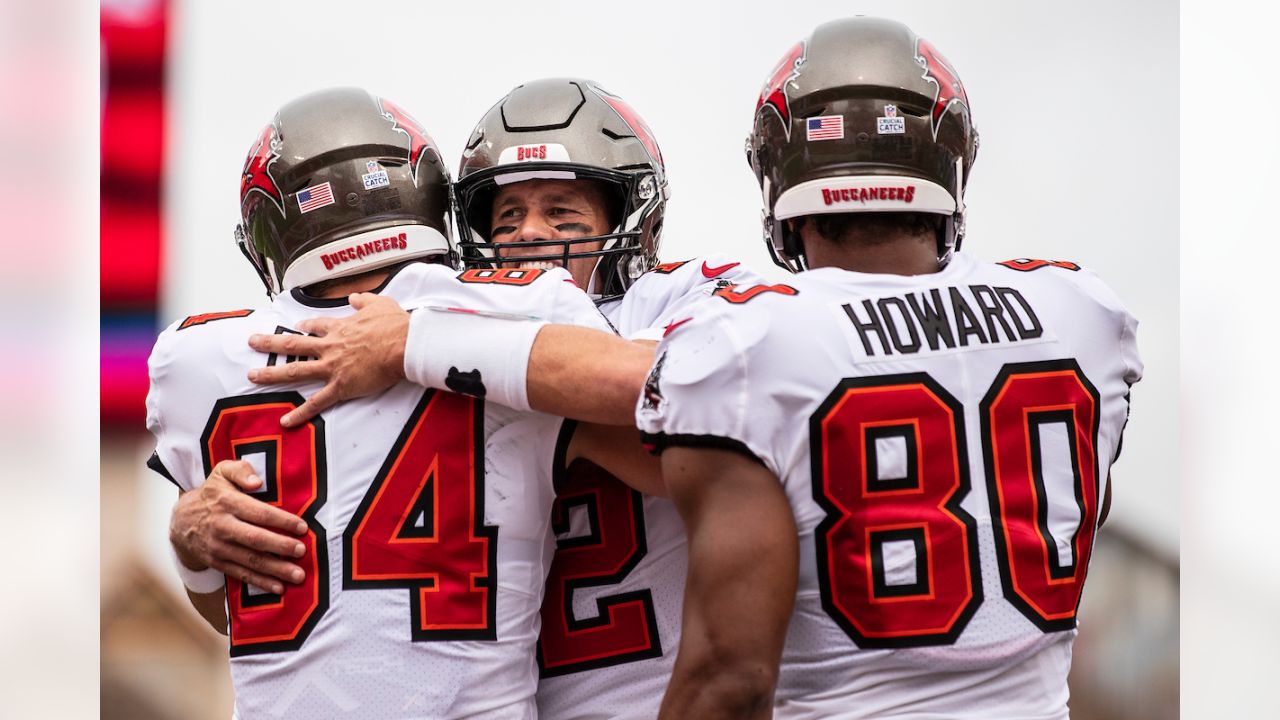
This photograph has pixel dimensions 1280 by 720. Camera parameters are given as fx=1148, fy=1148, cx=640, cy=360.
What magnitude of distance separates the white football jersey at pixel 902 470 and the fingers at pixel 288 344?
444 millimetres

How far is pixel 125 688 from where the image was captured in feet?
9.70

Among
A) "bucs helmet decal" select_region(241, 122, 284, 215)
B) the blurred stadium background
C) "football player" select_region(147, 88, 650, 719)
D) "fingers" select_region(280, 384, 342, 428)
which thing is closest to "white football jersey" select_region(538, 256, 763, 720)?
"football player" select_region(147, 88, 650, 719)

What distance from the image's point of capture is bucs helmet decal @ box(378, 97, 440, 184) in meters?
1.67

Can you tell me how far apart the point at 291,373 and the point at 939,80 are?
0.87 m

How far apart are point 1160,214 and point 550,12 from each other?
5.67ft

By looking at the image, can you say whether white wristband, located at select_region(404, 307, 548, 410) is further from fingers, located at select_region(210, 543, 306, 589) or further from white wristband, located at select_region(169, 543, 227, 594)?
white wristband, located at select_region(169, 543, 227, 594)

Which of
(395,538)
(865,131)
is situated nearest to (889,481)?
(865,131)

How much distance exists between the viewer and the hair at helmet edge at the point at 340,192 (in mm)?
1547

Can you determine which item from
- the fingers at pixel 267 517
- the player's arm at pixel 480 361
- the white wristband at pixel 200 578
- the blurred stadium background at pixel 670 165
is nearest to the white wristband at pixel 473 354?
the player's arm at pixel 480 361

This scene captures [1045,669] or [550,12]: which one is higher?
[550,12]
